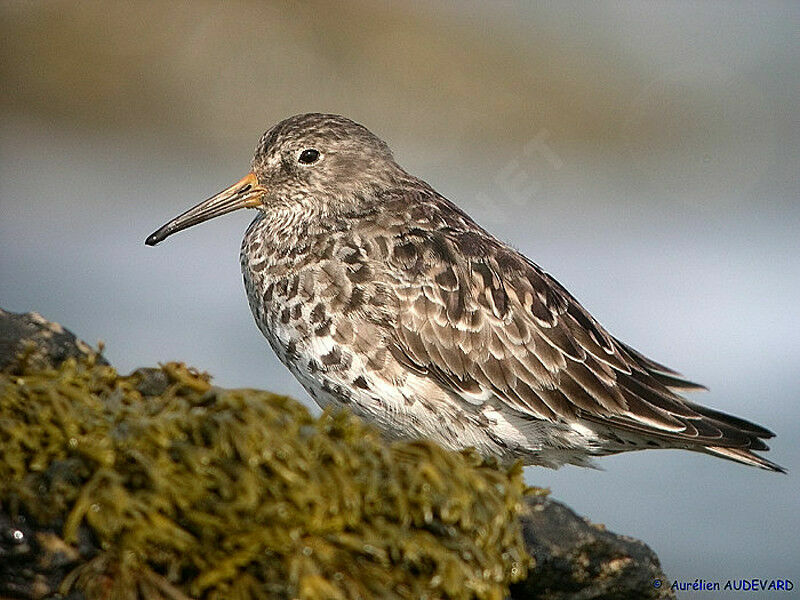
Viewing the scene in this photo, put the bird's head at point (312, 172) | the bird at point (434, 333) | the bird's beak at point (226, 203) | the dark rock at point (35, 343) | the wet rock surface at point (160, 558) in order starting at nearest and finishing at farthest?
1. the wet rock surface at point (160, 558)
2. the dark rock at point (35, 343)
3. the bird at point (434, 333)
4. the bird's head at point (312, 172)
5. the bird's beak at point (226, 203)

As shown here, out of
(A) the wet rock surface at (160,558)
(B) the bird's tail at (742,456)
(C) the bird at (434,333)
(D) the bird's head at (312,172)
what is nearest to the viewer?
(A) the wet rock surface at (160,558)

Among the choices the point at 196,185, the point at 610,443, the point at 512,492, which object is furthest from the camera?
the point at 196,185

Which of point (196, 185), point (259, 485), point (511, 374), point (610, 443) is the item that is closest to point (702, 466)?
point (610, 443)

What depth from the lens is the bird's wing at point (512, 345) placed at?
4.57 meters

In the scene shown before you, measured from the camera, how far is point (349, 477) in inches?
122

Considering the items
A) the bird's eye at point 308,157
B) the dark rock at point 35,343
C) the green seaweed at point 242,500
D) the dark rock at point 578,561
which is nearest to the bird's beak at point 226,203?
the bird's eye at point 308,157

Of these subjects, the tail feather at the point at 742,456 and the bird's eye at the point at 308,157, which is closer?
the tail feather at the point at 742,456

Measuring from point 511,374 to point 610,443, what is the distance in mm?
584

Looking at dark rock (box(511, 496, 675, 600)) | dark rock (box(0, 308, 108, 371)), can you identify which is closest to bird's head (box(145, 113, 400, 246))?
dark rock (box(0, 308, 108, 371))

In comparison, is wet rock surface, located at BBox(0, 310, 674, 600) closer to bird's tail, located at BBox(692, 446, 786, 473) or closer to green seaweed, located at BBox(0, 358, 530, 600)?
green seaweed, located at BBox(0, 358, 530, 600)

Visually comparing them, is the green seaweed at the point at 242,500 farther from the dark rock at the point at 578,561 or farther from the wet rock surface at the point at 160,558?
the dark rock at the point at 578,561

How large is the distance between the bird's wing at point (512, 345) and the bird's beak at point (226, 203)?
795mm

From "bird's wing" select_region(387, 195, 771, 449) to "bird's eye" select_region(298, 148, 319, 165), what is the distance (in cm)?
59

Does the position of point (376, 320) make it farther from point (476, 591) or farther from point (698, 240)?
point (698, 240)
